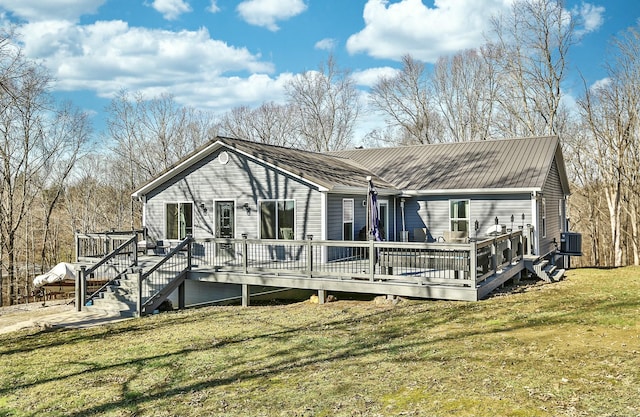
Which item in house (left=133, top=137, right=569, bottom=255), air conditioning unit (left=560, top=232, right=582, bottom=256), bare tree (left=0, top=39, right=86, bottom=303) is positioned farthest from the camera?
bare tree (left=0, top=39, right=86, bottom=303)

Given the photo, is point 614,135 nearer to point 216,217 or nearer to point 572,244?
point 572,244

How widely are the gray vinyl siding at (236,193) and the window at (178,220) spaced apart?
209 mm

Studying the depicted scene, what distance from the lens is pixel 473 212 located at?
57.5 feet

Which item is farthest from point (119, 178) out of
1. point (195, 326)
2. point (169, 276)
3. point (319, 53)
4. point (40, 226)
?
point (195, 326)

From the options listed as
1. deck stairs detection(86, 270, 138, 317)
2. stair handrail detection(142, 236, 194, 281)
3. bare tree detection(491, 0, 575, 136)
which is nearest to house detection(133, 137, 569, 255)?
stair handrail detection(142, 236, 194, 281)

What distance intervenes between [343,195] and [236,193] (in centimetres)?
358

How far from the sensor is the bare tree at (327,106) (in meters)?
39.4

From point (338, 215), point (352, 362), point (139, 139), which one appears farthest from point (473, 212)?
point (139, 139)

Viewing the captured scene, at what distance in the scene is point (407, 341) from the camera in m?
8.37

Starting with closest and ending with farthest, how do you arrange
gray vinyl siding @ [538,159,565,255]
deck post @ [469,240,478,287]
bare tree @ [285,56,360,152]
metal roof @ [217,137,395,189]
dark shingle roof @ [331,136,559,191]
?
deck post @ [469,240,478,287] < metal roof @ [217,137,395,189] < dark shingle roof @ [331,136,559,191] < gray vinyl siding @ [538,159,565,255] < bare tree @ [285,56,360,152]

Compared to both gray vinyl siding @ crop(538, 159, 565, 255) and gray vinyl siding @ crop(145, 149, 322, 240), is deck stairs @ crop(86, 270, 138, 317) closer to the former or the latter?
gray vinyl siding @ crop(145, 149, 322, 240)

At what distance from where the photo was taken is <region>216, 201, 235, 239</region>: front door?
16.7 metres

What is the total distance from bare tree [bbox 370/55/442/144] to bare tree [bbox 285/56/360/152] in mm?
2214

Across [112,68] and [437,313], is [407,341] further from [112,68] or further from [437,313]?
[112,68]
